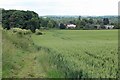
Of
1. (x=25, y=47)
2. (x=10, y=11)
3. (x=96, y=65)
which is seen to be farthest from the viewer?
(x=10, y=11)

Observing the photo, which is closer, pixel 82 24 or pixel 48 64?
pixel 48 64

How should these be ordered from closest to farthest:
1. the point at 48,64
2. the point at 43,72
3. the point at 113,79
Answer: the point at 113,79 → the point at 43,72 → the point at 48,64

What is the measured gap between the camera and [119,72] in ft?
28.8

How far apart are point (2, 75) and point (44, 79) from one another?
1.52m

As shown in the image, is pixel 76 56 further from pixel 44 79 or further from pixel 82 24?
pixel 82 24

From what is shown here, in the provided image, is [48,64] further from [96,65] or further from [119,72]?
[119,72]

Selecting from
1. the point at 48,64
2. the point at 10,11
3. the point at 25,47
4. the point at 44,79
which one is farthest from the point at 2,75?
the point at 10,11

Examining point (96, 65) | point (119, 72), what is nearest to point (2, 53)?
point (96, 65)

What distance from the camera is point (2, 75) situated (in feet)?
36.5

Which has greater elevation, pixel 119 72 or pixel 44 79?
pixel 119 72

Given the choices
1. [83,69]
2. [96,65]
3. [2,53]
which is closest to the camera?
[83,69]

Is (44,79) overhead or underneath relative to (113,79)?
underneath

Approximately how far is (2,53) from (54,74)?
480 cm

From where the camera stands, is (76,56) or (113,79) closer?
(113,79)
